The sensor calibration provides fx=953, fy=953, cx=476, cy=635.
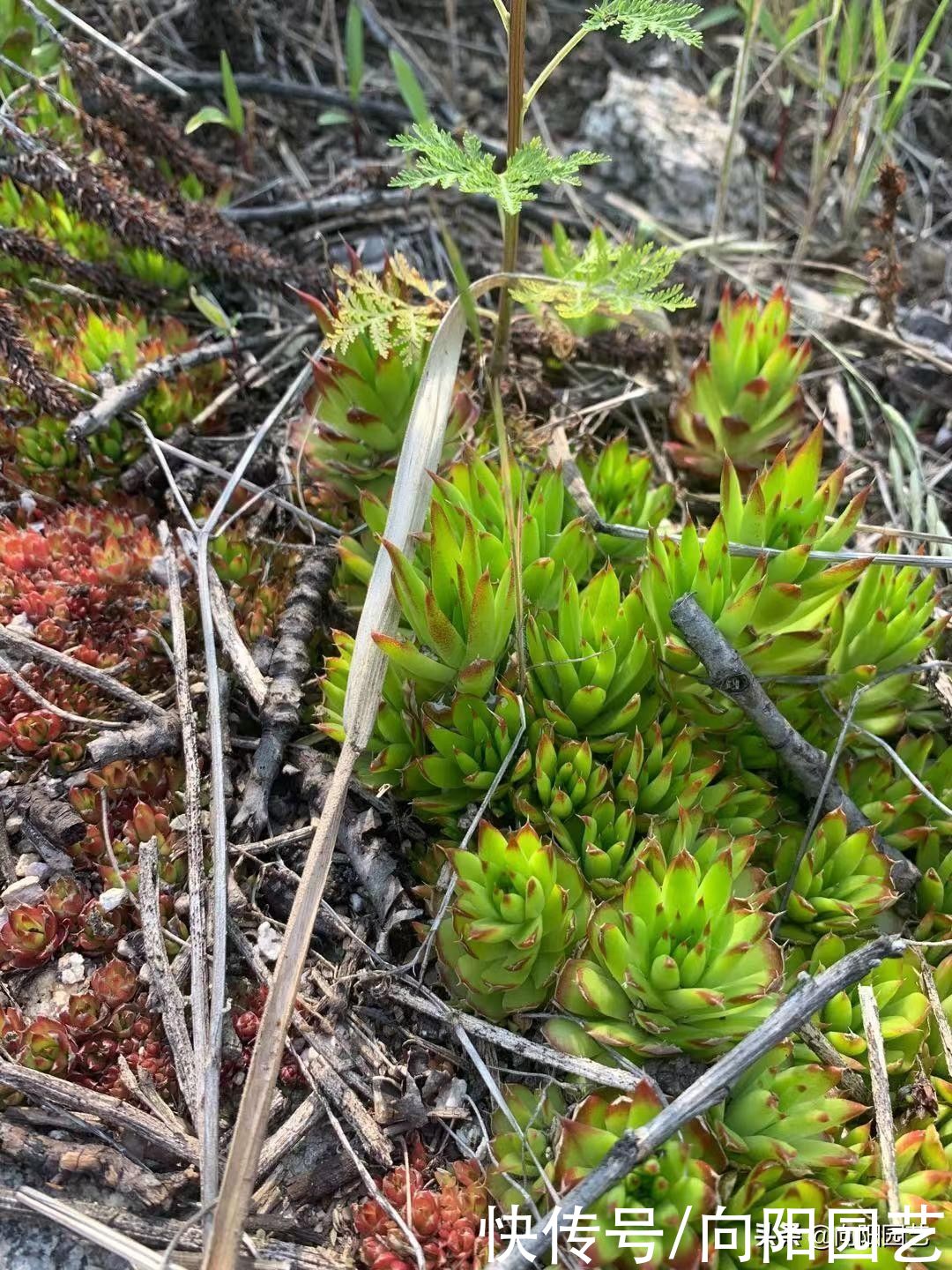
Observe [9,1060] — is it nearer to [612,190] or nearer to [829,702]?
[829,702]

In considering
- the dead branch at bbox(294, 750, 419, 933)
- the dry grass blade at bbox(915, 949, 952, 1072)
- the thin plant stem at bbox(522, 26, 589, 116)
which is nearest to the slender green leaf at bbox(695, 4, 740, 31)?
the thin plant stem at bbox(522, 26, 589, 116)

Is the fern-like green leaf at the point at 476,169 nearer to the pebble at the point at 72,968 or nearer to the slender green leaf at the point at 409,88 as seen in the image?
the slender green leaf at the point at 409,88

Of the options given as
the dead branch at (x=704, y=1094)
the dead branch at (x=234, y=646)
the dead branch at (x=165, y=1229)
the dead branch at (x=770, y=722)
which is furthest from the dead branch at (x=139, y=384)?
the dead branch at (x=704, y=1094)

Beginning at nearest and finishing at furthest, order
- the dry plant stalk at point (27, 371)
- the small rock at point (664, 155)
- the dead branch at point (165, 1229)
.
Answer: the dead branch at point (165, 1229)
the dry plant stalk at point (27, 371)
the small rock at point (664, 155)

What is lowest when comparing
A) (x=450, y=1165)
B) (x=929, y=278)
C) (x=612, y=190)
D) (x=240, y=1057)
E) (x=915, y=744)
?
(x=450, y=1165)

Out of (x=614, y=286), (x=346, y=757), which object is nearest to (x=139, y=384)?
(x=614, y=286)

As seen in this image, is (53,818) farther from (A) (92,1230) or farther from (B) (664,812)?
(B) (664,812)

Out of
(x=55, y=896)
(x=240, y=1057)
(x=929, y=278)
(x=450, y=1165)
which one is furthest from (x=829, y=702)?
(x=929, y=278)
